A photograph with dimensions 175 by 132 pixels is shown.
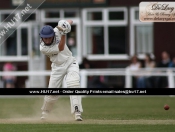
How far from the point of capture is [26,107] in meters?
18.6

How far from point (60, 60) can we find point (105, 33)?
45.6 feet

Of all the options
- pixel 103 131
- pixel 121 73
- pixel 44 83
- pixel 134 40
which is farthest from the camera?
pixel 134 40

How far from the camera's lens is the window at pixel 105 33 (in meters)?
27.5

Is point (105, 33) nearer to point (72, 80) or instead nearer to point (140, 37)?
point (140, 37)

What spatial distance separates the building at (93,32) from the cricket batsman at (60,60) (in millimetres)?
12944

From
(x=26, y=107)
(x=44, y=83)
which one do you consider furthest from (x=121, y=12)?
(x=26, y=107)

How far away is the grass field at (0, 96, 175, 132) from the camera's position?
489 inches

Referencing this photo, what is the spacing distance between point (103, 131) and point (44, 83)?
46.2ft

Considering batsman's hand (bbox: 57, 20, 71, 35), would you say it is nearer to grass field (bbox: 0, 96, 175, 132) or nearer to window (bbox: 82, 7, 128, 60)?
grass field (bbox: 0, 96, 175, 132)

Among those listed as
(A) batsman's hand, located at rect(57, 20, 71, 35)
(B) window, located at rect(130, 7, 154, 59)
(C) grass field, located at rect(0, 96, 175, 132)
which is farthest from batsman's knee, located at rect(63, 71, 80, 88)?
(B) window, located at rect(130, 7, 154, 59)

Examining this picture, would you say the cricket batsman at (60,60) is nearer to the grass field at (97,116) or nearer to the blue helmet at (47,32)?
the blue helmet at (47,32)

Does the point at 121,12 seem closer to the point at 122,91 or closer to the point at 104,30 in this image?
the point at 104,30

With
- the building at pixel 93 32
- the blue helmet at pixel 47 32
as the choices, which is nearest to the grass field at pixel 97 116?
the blue helmet at pixel 47 32

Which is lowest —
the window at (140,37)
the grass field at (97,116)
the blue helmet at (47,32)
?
the grass field at (97,116)
